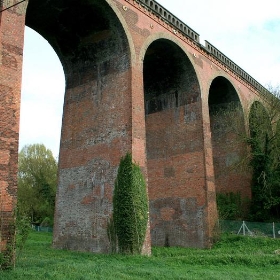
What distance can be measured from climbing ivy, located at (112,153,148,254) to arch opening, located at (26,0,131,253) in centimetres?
55

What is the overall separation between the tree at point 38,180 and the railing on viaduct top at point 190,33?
759 inches

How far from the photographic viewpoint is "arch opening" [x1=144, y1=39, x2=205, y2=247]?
59.8 ft

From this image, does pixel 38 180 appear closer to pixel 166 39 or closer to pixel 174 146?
pixel 174 146

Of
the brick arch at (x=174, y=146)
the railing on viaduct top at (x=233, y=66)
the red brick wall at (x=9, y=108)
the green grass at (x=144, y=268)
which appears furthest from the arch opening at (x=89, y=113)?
the railing on viaduct top at (x=233, y=66)

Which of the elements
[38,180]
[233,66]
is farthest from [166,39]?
[38,180]

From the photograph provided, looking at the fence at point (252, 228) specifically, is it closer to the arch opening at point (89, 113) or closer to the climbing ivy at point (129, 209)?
the climbing ivy at point (129, 209)

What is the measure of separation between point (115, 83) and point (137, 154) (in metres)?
3.13

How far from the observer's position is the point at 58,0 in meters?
14.5

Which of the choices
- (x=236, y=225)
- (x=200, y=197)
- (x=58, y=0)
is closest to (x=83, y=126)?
(x=58, y=0)

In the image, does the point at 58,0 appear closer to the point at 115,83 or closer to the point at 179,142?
the point at 115,83

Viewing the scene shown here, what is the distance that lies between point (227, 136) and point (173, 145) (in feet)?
17.4

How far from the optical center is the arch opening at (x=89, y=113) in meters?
14.6

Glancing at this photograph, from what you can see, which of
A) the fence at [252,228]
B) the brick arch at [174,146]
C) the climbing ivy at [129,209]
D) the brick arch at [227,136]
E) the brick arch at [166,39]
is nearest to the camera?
the climbing ivy at [129,209]

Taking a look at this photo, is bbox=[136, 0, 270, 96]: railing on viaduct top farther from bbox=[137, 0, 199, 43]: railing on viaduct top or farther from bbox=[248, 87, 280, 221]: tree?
bbox=[248, 87, 280, 221]: tree
